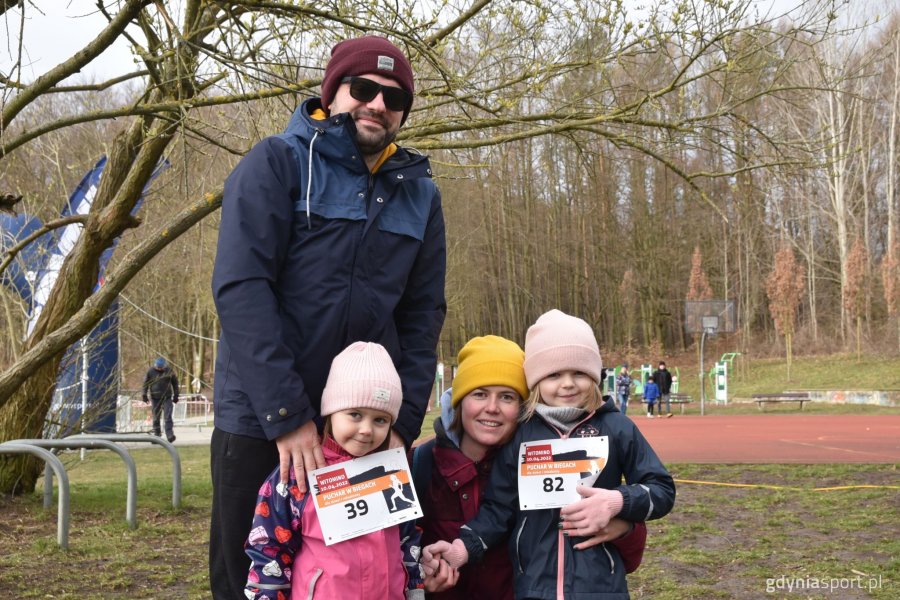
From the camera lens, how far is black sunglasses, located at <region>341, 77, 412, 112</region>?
289 cm

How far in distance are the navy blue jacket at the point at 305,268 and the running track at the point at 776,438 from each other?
35.4 feet

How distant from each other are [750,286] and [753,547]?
3665 centimetres

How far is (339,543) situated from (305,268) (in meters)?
0.77

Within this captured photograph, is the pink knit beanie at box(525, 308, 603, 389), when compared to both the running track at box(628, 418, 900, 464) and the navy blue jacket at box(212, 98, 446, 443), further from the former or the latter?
the running track at box(628, 418, 900, 464)

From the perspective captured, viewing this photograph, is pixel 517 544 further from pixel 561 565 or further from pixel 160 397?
pixel 160 397

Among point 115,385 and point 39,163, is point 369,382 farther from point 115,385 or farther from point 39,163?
point 39,163

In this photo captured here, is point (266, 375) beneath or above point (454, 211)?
beneath

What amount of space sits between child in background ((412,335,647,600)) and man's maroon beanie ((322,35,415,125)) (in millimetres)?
917

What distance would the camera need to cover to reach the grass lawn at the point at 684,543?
576 cm

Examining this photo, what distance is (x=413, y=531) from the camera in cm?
305

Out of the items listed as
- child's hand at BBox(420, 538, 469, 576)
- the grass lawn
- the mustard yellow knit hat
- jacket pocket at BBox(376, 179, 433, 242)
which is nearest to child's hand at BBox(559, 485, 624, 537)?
child's hand at BBox(420, 538, 469, 576)

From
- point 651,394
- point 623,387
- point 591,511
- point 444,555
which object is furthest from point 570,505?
point 623,387

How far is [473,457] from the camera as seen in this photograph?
337cm

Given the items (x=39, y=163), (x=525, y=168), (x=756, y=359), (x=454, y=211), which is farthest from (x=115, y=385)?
(x=756, y=359)
